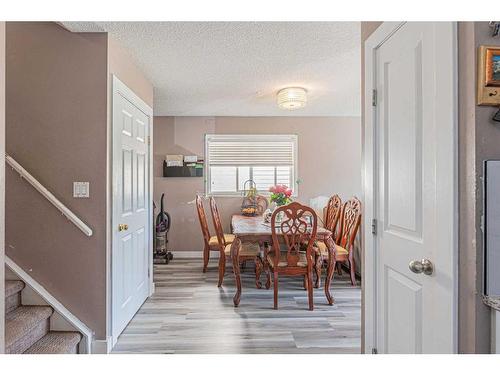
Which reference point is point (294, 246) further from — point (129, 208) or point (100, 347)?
point (100, 347)

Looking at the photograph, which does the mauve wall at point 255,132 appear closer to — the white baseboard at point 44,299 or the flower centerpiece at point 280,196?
the flower centerpiece at point 280,196

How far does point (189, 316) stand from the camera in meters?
2.96

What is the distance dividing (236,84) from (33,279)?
264 centimetres

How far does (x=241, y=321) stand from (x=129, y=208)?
4.56ft

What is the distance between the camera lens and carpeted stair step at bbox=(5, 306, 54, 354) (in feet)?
6.14

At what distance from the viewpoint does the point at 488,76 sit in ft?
3.46

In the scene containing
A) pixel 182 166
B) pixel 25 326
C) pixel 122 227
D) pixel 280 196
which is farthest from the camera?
pixel 182 166

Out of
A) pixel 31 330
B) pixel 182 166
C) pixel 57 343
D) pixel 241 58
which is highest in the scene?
pixel 241 58

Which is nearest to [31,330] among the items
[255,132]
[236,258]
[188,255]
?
[236,258]

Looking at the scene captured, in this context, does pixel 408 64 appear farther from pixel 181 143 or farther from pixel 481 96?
pixel 181 143

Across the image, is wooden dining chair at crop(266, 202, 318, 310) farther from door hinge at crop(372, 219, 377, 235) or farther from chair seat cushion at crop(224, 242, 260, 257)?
door hinge at crop(372, 219, 377, 235)

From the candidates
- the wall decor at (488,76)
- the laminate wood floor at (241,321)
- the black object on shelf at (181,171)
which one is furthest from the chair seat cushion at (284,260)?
the black object on shelf at (181,171)

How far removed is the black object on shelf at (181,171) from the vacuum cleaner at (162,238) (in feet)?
1.65
